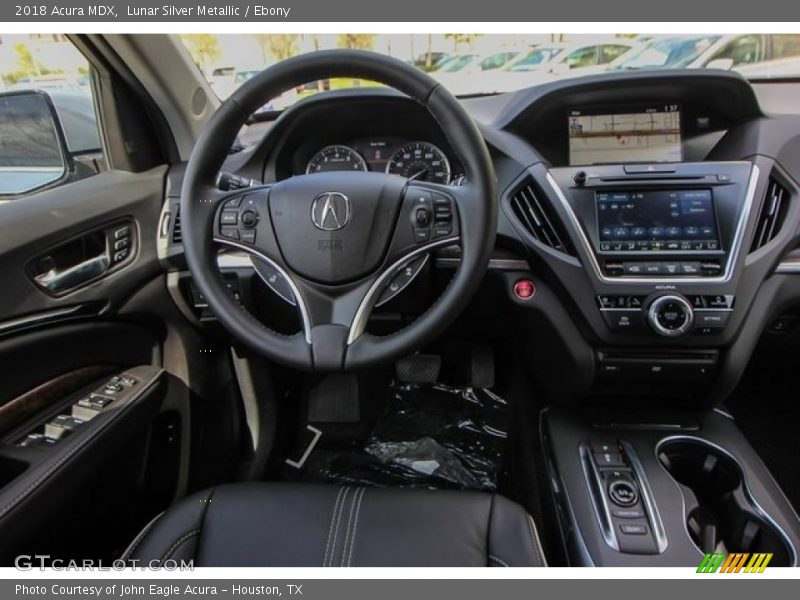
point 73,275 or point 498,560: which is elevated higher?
point 73,275

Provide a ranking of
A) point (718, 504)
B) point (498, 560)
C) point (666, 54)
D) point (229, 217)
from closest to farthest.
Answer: point (498, 560) < point (229, 217) < point (718, 504) < point (666, 54)

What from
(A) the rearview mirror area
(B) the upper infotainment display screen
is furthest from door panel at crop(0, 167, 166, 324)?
(B) the upper infotainment display screen

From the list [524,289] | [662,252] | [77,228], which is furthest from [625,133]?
[77,228]

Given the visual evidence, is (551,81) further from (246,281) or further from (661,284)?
(246,281)

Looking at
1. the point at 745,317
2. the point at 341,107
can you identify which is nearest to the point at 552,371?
the point at 745,317

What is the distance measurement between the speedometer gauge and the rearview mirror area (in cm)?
91

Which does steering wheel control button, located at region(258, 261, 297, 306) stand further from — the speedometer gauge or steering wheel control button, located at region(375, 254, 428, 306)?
the speedometer gauge

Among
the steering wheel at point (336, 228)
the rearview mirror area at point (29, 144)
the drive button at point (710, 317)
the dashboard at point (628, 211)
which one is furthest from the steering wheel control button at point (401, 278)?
the rearview mirror area at point (29, 144)

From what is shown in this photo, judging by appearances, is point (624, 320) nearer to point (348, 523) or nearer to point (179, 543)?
point (348, 523)

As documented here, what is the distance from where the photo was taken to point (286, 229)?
1.21 m

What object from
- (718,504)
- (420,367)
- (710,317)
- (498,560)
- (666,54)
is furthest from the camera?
(420,367)

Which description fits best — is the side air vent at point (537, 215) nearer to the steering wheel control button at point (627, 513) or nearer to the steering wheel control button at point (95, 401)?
the steering wheel control button at point (627, 513)

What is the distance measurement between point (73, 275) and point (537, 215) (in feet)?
3.74

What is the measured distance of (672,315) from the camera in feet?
4.31
